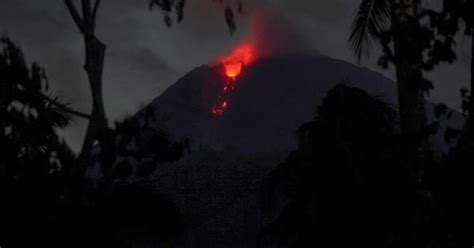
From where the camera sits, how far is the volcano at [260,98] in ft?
447

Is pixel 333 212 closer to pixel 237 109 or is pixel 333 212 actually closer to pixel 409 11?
pixel 409 11

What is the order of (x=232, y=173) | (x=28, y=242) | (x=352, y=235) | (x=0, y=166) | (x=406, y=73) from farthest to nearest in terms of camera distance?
1. (x=232, y=173)
2. (x=352, y=235)
3. (x=0, y=166)
4. (x=28, y=242)
5. (x=406, y=73)

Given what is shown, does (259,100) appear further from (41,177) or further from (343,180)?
(41,177)

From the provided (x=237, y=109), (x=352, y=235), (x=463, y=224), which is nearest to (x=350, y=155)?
(x=352, y=235)

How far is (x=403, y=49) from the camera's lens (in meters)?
6.45

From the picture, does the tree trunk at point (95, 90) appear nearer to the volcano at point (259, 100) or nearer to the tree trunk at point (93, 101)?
the tree trunk at point (93, 101)

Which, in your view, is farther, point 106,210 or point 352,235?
point 352,235

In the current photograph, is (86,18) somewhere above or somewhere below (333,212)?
above

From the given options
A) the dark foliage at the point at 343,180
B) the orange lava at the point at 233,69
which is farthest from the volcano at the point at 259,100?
the dark foliage at the point at 343,180

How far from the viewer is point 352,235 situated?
53.8 feet

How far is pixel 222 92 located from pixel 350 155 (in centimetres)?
13504

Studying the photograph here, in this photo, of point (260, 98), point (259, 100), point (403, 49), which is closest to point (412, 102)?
point (403, 49)

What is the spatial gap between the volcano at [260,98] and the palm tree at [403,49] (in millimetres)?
116117

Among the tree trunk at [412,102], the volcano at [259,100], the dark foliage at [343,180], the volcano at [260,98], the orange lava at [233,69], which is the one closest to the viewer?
the tree trunk at [412,102]
